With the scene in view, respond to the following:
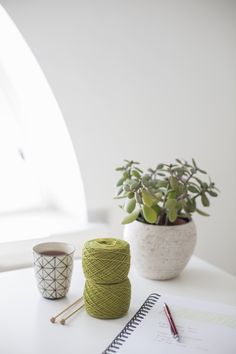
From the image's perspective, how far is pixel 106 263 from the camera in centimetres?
90

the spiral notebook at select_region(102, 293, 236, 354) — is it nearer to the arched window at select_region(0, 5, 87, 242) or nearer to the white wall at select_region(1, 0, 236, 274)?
the arched window at select_region(0, 5, 87, 242)

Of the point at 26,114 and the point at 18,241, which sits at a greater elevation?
the point at 26,114

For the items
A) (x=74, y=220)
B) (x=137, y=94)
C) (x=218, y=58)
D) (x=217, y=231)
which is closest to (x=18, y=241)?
(x=74, y=220)

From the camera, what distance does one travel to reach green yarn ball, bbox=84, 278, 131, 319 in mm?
909

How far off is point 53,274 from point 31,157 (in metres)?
0.77

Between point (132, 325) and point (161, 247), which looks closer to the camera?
point (132, 325)

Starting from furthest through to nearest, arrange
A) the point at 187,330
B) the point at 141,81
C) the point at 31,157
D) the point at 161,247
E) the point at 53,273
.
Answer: the point at 31,157, the point at 141,81, the point at 161,247, the point at 53,273, the point at 187,330

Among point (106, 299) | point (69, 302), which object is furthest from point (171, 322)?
point (69, 302)

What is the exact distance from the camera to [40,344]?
83 centimetres

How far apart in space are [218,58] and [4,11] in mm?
824

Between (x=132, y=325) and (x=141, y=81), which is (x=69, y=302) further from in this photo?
(x=141, y=81)

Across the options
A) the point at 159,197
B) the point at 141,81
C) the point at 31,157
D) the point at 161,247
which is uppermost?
the point at 141,81

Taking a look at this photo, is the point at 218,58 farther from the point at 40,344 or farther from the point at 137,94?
the point at 40,344

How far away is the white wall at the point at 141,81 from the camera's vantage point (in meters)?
1.38
